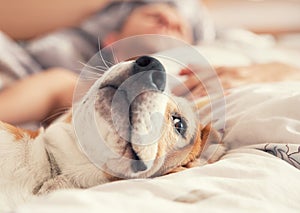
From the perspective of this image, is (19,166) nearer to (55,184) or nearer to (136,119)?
(55,184)

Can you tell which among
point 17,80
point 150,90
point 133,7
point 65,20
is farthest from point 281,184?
point 65,20

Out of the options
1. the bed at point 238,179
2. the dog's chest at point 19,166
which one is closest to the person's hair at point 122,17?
the bed at point 238,179

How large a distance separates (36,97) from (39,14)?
2.38 feet

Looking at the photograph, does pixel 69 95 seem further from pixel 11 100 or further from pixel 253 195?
pixel 253 195

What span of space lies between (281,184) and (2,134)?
0.55 meters

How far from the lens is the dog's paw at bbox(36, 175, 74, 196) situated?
2.82ft

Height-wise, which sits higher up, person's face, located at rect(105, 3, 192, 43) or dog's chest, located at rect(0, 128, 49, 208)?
person's face, located at rect(105, 3, 192, 43)

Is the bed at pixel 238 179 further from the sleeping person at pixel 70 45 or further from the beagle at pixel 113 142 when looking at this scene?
the sleeping person at pixel 70 45

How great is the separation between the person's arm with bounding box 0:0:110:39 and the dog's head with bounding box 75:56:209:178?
115 cm

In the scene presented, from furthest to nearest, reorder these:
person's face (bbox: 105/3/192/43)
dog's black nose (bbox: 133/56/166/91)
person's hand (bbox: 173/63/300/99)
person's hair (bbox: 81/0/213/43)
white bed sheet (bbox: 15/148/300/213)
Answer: person's hair (bbox: 81/0/213/43) → person's face (bbox: 105/3/192/43) → person's hand (bbox: 173/63/300/99) → dog's black nose (bbox: 133/56/166/91) → white bed sheet (bbox: 15/148/300/213)

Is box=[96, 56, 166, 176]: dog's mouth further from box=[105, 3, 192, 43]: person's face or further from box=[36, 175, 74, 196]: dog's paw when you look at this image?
box=[105, 3, 192, 43]: person's face

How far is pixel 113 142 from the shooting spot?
84 cm

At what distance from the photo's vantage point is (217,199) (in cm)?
65

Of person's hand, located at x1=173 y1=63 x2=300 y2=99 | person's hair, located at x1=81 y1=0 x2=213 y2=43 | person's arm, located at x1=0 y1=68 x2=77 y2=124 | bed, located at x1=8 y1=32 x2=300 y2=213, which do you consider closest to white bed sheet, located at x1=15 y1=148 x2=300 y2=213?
bed, located at x1=8 y1=32 x2=300 y2=213
